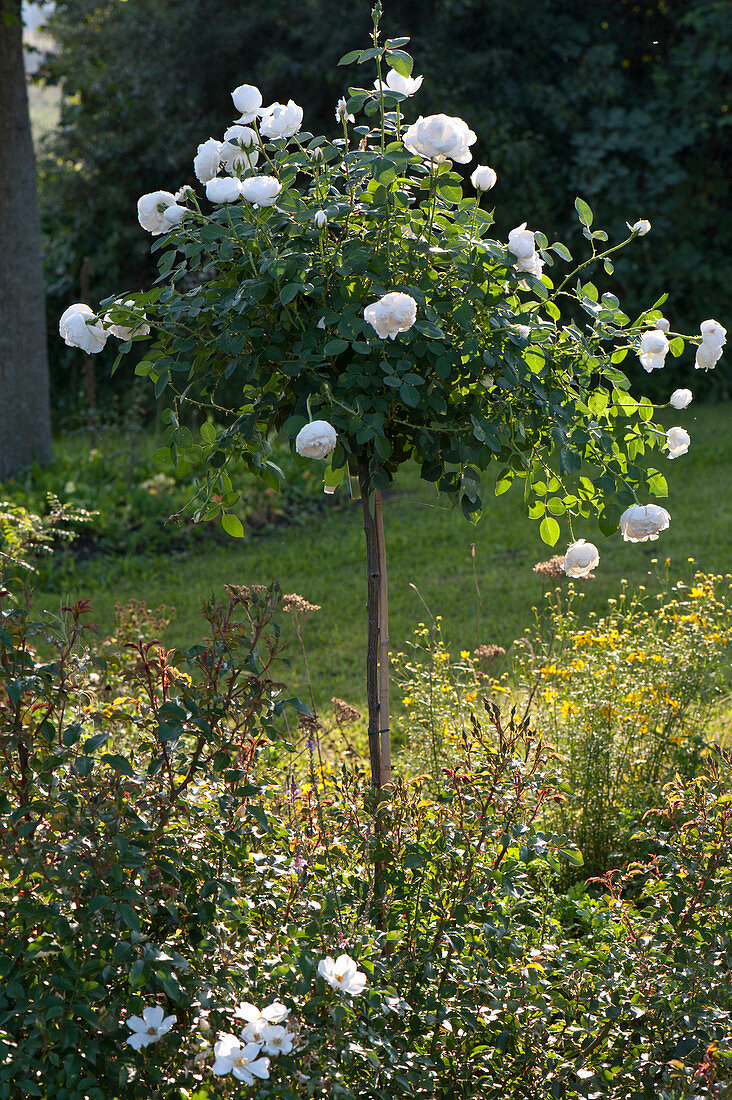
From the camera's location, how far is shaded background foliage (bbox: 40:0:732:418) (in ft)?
32.4

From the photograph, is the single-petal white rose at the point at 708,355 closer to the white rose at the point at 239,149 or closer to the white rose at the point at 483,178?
the white rose at the point at 483,178

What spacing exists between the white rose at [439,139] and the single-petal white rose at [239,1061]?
1555mm

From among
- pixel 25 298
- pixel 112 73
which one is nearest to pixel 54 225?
pixel 112 73

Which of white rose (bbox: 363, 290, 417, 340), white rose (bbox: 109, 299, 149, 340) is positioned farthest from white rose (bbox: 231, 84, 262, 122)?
white rose (bbox: 363, 290, 417, 340)

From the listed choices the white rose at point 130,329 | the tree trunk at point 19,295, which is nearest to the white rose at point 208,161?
the white rose at point 130,329

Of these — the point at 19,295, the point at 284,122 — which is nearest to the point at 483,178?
the point at 284,122

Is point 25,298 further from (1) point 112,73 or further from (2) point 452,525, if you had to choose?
(1) point 112,73

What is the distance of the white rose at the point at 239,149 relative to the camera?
6.77 feet

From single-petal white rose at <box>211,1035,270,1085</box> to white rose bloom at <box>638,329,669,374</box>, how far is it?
150 centimetres

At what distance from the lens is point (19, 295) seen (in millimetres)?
7414

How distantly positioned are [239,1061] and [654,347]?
5.08 ft

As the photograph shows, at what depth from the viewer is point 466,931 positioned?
6.71 ft

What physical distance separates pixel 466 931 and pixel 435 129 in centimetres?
154

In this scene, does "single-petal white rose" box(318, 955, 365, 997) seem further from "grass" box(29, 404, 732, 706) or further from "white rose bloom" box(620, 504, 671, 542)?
"grass" box(29, 404, 732, 706)
